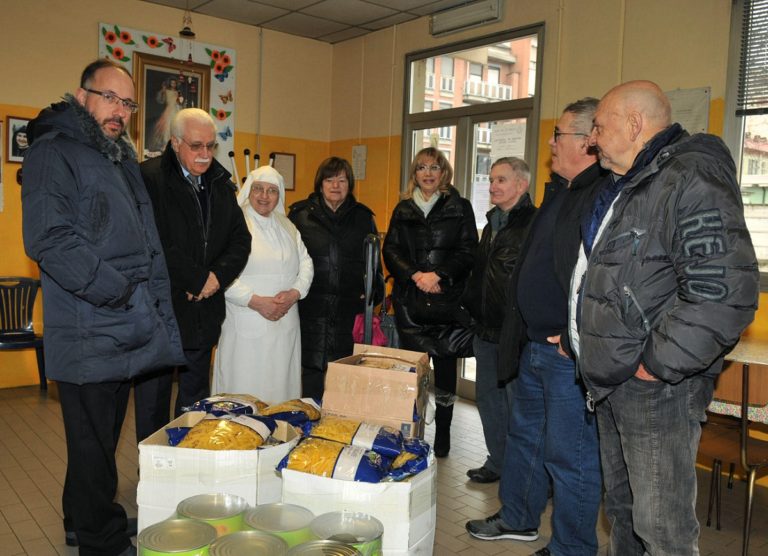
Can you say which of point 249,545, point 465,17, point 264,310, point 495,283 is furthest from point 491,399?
point 465,17

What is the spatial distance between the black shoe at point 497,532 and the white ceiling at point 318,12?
3.89m

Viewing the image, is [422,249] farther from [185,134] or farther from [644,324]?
[644,324]

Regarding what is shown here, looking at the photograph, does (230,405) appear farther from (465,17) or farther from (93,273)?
(465,17)

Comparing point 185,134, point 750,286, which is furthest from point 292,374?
point 750,286

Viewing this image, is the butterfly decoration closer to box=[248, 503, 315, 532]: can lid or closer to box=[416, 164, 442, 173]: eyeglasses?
box=[416, 164, 442, 173]: eyeglasses

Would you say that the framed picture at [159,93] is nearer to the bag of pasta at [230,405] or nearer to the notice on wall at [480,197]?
the notice on wall at [480,197]

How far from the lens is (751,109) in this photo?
3639 mm

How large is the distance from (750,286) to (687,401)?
350 mm

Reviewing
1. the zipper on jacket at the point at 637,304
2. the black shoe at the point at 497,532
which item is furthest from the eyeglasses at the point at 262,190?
the zipper on jacket at the point at 637,304

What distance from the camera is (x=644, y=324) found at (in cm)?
173

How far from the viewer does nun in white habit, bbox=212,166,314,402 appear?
3240 millimetres

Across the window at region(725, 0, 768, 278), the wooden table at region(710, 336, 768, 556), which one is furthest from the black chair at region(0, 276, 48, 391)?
the window at region(725, 0, 768, 278)

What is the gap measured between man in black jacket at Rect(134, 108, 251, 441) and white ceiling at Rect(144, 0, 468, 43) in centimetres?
287

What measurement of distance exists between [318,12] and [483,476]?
4.00m
